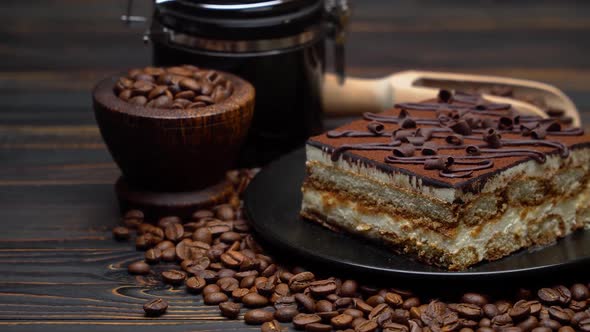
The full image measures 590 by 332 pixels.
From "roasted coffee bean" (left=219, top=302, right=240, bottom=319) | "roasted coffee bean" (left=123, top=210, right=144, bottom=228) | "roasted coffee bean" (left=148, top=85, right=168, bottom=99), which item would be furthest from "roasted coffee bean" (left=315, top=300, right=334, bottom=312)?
"roasted coffee bean" (left=148, top=85, right=168, bottom=99)

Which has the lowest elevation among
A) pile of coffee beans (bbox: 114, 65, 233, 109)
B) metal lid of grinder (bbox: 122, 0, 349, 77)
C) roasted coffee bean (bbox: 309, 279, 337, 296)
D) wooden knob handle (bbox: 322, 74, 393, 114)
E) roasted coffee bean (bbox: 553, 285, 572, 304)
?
roasted coffee bean (bbox: 553, 285, 572, 304)

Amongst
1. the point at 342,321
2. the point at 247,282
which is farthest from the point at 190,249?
the point at 342,321

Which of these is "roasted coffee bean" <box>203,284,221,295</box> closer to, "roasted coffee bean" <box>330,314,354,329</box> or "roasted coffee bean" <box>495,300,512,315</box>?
"roasted coffee bean" <box>330,314,354,329</box>

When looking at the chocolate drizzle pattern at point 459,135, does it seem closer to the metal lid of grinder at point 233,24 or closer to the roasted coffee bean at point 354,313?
the roasted coffee bean at point 354,313

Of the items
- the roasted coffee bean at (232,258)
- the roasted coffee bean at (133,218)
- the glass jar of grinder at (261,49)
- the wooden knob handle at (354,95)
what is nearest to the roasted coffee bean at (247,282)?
the roasted coffee bean at (232,258)

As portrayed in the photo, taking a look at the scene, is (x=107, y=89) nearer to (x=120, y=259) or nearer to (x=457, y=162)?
(x=120, y=259)

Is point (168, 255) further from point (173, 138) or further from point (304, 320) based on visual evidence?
point (304, 320)

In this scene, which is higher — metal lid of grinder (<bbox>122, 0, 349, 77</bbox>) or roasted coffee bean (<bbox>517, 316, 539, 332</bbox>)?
metal lid of grinder (<bbox>122, 0, 349, 77</bbox>)
